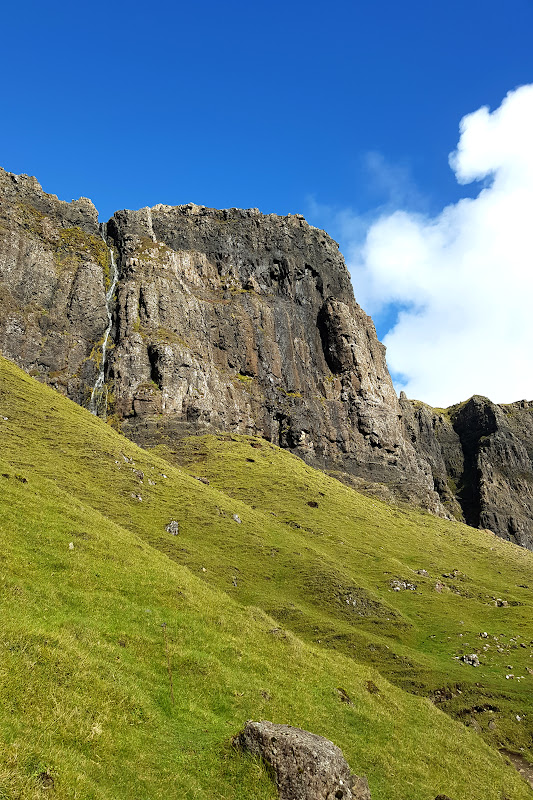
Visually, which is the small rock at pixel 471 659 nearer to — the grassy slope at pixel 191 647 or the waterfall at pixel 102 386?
the grassy slope at pixel 191 647

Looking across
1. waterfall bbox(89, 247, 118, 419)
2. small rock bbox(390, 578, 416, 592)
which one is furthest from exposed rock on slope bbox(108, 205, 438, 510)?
small rock bbox(390, 578, 416, 592)

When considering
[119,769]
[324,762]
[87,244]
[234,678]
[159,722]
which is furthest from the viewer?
[87,244]

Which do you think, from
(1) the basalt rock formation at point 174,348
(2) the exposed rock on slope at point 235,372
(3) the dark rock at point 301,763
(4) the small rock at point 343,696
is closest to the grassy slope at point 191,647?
(4) the small rock at point 343,696

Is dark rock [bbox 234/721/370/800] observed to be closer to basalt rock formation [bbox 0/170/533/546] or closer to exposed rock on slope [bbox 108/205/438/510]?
exposed rock on slope [bbox 108/205/438/510]

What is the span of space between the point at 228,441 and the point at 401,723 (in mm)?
103210

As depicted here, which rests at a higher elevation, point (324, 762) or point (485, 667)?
point (324, 762)

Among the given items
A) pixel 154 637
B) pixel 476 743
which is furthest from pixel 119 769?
pixel 476 743

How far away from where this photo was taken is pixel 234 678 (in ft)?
88.3

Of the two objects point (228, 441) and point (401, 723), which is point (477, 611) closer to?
point (401, 723)

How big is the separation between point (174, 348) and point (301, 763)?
139 metres

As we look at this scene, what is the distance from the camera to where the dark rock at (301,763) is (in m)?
18.3

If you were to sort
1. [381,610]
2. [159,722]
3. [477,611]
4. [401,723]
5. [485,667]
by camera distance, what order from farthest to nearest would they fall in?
1. [477,611]
2. [381,610]
3. [485,667]
4. [401,723]
5. [159,722]

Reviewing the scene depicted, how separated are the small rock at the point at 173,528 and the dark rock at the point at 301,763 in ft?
155

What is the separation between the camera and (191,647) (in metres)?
28.5
